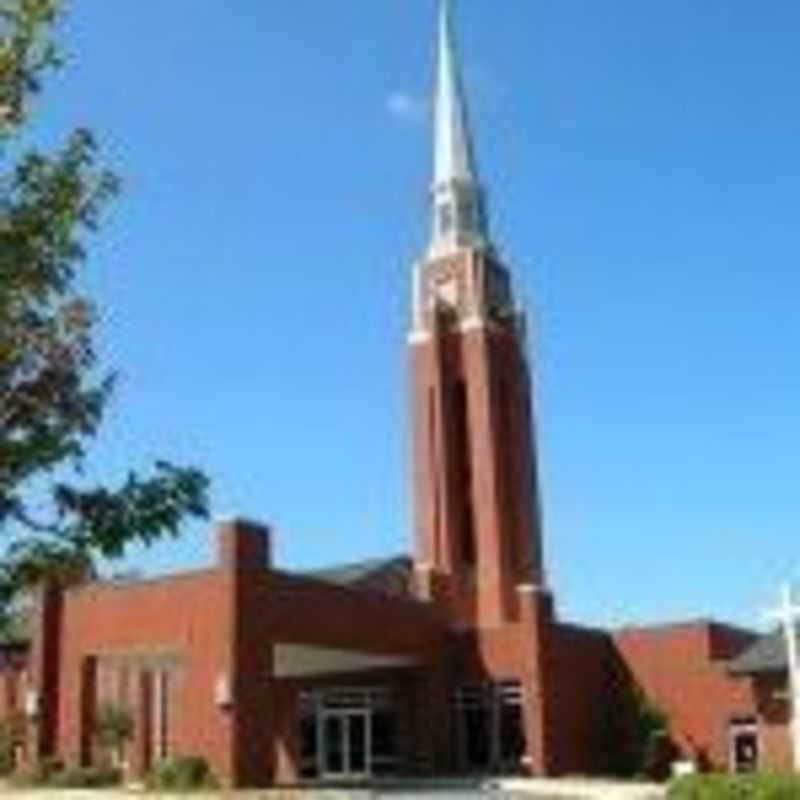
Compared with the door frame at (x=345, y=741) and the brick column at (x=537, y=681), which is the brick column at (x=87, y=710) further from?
the brick column at (x=537, y=681)

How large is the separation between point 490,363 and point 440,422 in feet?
8.91

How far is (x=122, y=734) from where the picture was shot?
152ft

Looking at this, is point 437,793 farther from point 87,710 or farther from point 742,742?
point 742,742

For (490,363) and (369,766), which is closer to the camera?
(369,766)

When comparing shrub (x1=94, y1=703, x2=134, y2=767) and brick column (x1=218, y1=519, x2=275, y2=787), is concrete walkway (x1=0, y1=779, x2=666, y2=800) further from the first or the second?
shrub (x1=94, y1=703, x2=134, y2=767)

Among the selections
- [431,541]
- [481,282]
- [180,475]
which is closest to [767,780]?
[180,475]

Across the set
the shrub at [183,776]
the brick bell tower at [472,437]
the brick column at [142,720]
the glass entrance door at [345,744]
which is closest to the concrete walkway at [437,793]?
the shrub at [183,776]

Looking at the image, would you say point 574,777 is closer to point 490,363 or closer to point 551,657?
point 551,657

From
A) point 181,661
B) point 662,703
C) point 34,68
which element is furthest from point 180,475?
point 662,703

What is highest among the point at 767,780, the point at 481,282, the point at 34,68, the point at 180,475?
the point at 481,282

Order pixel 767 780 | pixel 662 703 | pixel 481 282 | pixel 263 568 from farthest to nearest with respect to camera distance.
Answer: pixel 481 282 < pixel 662 703 < pixel 263 568 < pixel 767 780

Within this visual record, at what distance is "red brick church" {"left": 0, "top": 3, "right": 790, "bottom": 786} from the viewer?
41812mm

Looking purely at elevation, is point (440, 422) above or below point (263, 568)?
above

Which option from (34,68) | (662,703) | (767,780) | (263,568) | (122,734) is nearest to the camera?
(34,68)
